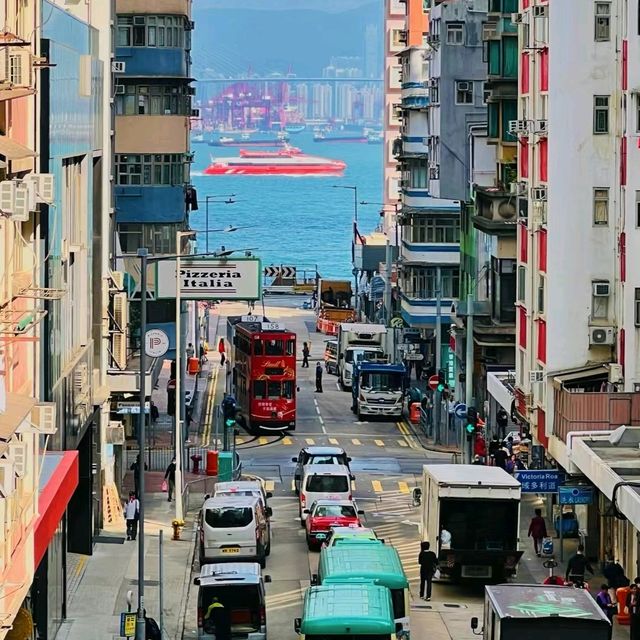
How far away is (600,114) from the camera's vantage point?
164 feet

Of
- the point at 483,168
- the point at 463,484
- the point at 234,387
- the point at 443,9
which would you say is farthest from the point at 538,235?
the point at 443,9

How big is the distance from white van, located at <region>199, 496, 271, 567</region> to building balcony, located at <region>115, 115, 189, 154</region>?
32775 millimetres

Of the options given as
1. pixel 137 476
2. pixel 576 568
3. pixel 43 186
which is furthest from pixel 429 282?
pixel 43 186

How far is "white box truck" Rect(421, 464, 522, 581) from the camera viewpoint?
1593 inches

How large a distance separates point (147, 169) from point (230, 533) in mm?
33428

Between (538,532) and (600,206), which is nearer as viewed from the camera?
(538,532)

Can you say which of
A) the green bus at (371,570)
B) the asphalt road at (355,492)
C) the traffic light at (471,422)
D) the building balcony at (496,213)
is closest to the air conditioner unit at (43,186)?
the green bus at (371,570)

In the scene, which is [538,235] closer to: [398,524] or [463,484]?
[398,524]

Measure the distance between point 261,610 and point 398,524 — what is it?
52.1 feet

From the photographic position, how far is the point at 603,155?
49.9m

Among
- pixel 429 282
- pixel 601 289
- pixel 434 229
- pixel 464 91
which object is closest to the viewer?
pixel 601 289

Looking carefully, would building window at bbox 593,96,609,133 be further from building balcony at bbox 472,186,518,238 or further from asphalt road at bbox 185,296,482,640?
building balcony at bbox 472,186,518,238

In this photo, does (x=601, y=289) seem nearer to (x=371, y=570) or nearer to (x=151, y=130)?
(x=371, y=570)

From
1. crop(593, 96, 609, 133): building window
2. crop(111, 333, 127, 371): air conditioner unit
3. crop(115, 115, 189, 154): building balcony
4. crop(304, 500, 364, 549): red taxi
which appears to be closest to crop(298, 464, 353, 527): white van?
crop(304, 500, 364, 549): red taxi
